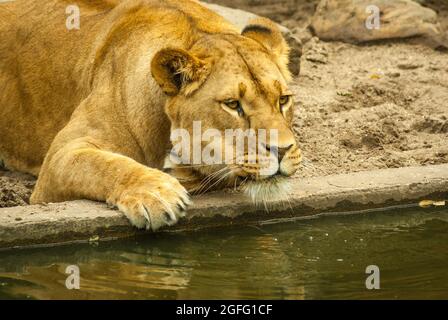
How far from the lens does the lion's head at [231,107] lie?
236 inches

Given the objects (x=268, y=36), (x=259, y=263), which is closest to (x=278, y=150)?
(x=259, y=263)

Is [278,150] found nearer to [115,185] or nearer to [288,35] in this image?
[115,185]

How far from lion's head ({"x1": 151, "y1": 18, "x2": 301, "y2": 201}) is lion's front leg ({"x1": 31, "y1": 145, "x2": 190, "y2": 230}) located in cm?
31

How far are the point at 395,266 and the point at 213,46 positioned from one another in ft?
5.55

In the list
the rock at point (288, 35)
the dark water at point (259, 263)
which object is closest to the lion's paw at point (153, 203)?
the dark water at point (259, 263)

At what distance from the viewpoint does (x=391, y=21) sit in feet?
35.2

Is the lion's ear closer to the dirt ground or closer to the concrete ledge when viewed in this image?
the concrete ledge

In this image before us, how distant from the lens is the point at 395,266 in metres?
5.59

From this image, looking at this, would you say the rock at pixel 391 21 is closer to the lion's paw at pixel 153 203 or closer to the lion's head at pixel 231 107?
the lion's head at pixel 231 107

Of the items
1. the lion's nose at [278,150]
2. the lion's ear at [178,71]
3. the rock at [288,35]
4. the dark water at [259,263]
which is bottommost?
the dark water at [259,263]

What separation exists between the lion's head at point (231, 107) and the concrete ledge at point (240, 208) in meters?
0.19

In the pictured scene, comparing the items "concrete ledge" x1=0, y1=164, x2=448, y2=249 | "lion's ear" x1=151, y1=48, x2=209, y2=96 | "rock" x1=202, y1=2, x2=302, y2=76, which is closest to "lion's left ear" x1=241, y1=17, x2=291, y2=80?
"lion's ear" x1=151, y1=48, x2=209, y2=96
